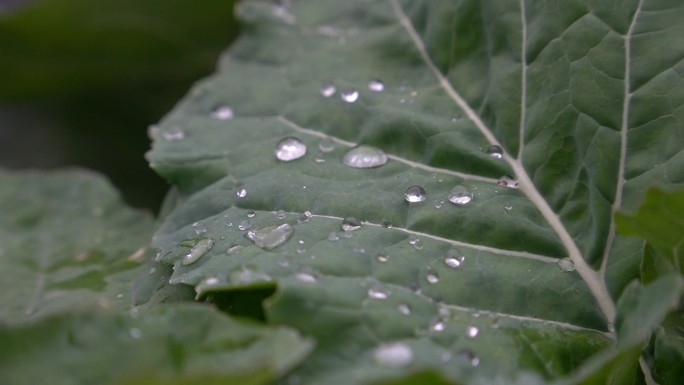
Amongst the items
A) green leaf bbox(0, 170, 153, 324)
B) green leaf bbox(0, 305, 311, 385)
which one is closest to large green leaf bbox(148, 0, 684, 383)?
green leaf bbox(0, 305, 311, 385)

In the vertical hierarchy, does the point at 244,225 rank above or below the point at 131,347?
below

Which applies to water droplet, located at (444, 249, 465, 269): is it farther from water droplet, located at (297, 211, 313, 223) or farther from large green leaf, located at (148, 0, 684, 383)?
water droplet, located at (297, 211, 313, 223)

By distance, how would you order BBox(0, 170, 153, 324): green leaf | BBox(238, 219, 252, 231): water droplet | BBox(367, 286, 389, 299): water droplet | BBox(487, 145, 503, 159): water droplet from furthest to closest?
BBox(0, 170, 153, 324): green leaf < BBox(487, 145, 503, 159): water droplet < BBox(238, 219, 252, 231): water droplet < BBox(367, 286, 389, 299): water droplet

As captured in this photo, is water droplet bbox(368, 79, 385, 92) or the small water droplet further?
water droplet bbox(368, 79, 385, 92)

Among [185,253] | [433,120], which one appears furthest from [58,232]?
[433,120]

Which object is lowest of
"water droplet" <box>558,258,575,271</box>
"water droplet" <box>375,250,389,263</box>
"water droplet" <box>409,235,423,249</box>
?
"water droplet" <box>558,258,575,271</box>

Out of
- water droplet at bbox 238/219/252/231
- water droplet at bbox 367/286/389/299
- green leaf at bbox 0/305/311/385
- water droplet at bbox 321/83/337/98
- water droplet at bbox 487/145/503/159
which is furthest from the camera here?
water droplet at bbox 321/83/337/98

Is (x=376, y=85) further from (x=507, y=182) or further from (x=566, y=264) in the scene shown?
(x=566, y=264)

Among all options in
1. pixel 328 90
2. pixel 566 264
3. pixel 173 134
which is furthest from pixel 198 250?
pixel 566 264
